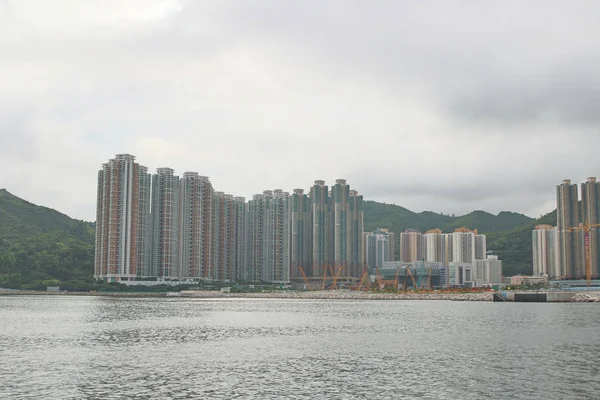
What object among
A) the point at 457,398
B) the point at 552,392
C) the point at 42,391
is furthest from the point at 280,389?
the point at 552,392

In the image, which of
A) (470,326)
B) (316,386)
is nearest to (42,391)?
(316,386)

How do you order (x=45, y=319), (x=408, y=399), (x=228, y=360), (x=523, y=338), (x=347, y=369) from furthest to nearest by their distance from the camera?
(x=45, y=319)
(x=523, y=338)
(x=228, y=360)
(x=347, y=369)
(x=408, y=399)

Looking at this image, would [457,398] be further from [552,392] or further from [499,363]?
[499,363]

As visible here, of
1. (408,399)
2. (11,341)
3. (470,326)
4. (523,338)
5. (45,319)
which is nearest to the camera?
(408,399)

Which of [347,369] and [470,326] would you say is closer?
[347,369]

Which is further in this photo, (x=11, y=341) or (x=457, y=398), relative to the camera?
(x=11, y=341)

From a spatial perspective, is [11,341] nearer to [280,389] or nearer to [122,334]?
[122,334]
